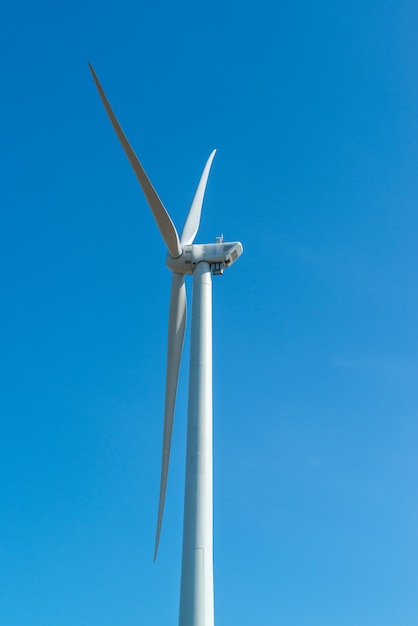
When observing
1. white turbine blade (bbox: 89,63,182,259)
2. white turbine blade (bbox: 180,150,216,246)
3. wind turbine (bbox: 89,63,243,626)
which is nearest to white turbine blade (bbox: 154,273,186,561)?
wind turbine (bbox: 89,63,243,626)

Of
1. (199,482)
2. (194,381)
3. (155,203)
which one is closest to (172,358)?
(194,381)

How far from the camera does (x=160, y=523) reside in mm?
24438

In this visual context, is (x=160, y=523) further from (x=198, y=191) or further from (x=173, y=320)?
(x=198, y=191)

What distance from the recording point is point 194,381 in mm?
20734

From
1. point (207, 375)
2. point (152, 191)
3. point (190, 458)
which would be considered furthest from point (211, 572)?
point (152, 191)

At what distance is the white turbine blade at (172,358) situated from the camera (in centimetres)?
2411

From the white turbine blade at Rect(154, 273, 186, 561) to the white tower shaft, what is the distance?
2000 millimetres

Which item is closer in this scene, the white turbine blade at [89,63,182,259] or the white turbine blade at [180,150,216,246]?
the white turbine blade at [89,63,182,259]

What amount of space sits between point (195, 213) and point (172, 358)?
23.5 ft

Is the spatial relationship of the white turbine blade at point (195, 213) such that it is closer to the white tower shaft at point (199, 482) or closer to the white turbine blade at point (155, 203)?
the white turbine blade at point (155, 203)

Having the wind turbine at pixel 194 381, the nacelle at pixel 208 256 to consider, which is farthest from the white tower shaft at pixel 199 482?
the nacelle at pixel 208 256

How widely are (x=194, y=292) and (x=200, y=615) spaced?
34.7ft

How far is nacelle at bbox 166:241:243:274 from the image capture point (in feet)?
79.3

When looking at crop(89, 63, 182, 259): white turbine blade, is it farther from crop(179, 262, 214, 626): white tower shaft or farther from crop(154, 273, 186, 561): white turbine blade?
crop(179, 262, 214, 626): white tower shaft
